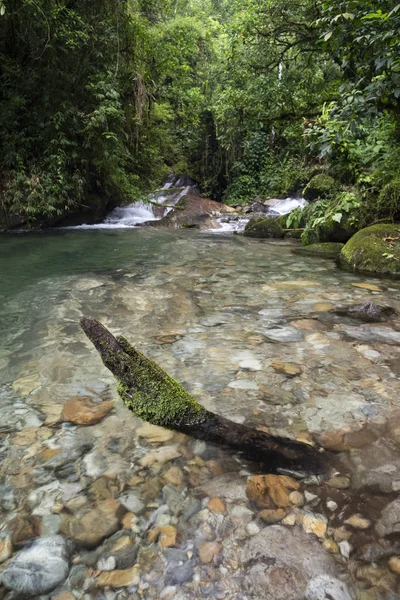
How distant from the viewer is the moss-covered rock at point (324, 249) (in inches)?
296

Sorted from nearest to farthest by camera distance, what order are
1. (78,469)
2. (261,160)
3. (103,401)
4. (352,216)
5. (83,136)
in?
(78,469) < (103,401) < (352,216) < (83,136) < (261,160)

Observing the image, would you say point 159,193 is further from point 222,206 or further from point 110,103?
point 110,103

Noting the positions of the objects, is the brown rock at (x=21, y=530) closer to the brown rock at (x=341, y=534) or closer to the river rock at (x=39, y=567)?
the river rock at (x=39, y=567)

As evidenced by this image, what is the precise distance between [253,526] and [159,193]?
613 inches

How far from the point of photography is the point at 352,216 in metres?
7.19

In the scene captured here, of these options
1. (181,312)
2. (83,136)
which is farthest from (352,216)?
(83,136)

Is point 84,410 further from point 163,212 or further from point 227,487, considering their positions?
point 163,212

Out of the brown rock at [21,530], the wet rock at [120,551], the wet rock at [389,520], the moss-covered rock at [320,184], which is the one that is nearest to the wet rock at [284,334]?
the wet rock at [389,520]

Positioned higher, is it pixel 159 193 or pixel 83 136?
pixel 83 136

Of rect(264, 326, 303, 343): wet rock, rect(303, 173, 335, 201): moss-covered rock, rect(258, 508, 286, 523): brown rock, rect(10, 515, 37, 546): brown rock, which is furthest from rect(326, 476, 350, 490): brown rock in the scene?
rect(303, 173, 335, 201): moss-covered rock

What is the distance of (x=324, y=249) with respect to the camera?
7.76 m

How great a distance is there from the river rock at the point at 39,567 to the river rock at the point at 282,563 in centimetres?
63

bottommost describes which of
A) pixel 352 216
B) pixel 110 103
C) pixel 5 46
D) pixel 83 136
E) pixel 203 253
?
pixel 203 253

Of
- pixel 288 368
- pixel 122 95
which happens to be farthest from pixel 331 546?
pixel 122 95
